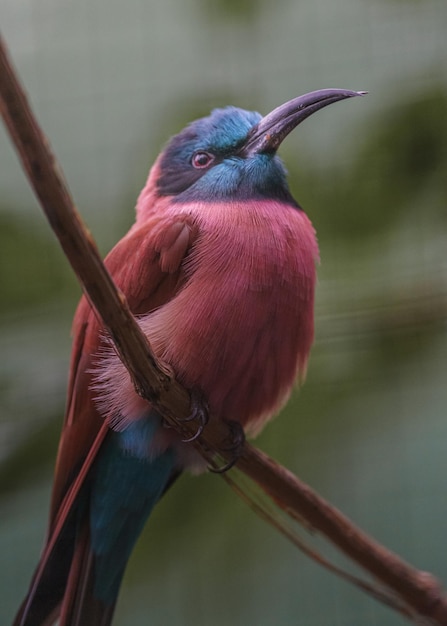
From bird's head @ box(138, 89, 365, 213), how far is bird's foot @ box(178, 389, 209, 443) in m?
0.33

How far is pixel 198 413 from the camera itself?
44.2 inches

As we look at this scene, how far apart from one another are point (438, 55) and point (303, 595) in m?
1.22

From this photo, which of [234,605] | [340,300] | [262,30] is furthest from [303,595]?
[262,30]

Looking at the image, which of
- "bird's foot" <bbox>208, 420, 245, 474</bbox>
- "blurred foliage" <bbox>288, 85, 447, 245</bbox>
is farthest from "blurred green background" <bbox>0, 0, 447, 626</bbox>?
"bird's foot" <bbox>208, 420, 245, 474</bbox>

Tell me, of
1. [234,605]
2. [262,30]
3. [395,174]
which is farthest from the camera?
[234,605]

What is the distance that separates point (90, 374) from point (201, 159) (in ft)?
1.39

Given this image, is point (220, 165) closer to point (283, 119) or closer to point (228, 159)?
point (228, 159)

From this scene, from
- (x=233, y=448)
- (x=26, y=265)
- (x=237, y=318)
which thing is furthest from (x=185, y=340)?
(x=26, y=265)

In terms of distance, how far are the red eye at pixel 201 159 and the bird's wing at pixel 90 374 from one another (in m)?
0.18

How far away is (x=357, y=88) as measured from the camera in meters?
1.71

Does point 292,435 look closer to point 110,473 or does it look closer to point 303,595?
point 110,473

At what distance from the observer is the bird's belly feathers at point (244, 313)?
1151mm

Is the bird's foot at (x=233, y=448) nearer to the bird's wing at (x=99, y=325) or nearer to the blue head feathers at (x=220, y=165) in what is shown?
the bird's wing at (x=99, y=325)

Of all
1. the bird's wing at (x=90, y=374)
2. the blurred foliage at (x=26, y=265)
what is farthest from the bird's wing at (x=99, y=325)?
the blurred foliage at (x=26, y=265)
